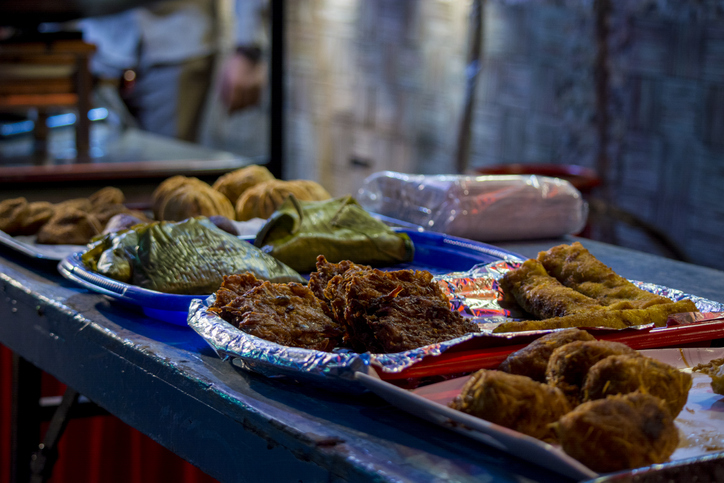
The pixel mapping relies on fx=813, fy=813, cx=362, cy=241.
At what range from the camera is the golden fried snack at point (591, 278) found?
950 mm

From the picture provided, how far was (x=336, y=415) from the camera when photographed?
711mm

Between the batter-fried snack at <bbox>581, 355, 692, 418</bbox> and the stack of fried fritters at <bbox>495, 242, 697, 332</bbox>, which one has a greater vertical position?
the batter-fried snack at <bbox>581, 355, 692, 418</bbox>

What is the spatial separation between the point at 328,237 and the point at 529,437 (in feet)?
2.31

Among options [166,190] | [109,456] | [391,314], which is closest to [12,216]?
[166,190]

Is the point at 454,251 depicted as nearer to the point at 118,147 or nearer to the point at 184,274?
the point at 184,274

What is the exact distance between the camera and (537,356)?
69cm

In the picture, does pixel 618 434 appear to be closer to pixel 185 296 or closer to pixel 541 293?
pixel 541 293

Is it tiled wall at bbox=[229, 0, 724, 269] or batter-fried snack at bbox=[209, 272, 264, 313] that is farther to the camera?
tiled wall at bbox=[229, 0, 724, 269]

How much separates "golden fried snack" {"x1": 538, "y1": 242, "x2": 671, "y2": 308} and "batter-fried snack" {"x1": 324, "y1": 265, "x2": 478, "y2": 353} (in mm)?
236

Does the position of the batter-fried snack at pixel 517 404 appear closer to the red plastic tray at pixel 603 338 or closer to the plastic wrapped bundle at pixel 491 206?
the red plastic tray at pixel 603 338

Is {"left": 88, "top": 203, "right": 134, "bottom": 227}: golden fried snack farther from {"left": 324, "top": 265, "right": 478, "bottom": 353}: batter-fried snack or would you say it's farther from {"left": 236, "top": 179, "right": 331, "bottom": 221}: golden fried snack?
{"left": 324, "top": 265, "right": 478, "bottom": 353}: batter-fried snack

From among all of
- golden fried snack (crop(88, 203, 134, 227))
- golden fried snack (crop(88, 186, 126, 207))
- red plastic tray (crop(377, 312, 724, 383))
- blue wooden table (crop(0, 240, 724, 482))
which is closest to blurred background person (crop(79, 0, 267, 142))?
golden fried snack (crop(88, 186, 126, 207))

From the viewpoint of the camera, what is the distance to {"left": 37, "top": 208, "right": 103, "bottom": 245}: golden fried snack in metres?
1.33

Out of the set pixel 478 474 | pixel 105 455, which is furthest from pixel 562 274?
pixel 105 455
